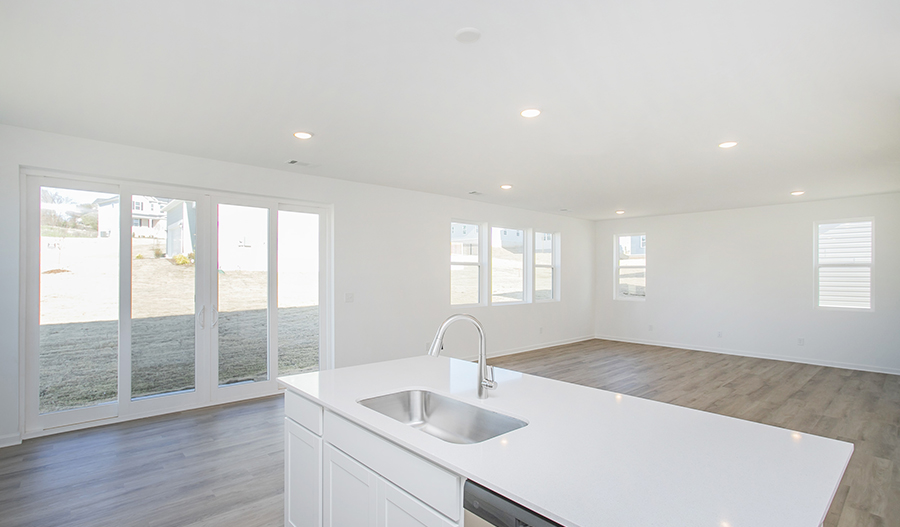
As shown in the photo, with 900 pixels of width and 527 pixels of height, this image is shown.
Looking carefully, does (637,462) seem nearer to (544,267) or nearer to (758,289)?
(544,267)

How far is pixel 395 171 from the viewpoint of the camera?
4715 millimetres

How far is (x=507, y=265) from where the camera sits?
732cm

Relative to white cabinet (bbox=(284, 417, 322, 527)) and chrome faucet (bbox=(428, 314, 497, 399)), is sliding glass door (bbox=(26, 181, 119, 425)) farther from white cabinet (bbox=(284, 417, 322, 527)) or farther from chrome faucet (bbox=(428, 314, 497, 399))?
chrome faucet (bbox=(428, 314, 497, 399))

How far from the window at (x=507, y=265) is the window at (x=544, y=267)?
0.32 meters

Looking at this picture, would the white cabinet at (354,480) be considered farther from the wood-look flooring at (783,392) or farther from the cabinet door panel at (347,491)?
the wood-look flooring at (783,392)

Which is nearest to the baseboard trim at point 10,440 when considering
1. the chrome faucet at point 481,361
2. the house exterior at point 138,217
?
the house exterior at point 138,217

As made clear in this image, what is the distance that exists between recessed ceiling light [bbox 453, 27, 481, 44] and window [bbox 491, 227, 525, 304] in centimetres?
504

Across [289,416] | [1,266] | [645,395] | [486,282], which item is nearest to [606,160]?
[645,395]

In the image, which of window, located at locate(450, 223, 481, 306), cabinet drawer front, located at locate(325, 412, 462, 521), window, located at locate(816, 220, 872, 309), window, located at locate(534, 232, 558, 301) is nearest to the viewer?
cabinet drawer front, located at locate(325, 412, 462, 521)

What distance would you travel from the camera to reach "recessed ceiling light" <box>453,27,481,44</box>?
77.0 inches

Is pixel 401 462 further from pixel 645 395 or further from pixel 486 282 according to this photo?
pixel 486 282

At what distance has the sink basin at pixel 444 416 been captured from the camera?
66.8 inches

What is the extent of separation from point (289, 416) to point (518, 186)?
413cm

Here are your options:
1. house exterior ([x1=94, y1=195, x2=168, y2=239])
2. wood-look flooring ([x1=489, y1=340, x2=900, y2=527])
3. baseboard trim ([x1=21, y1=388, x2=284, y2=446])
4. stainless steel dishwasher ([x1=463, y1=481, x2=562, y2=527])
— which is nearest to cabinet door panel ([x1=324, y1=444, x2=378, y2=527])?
stainless steel dishwasher ([x1=463, y1=481, x2=562, y2=527])
